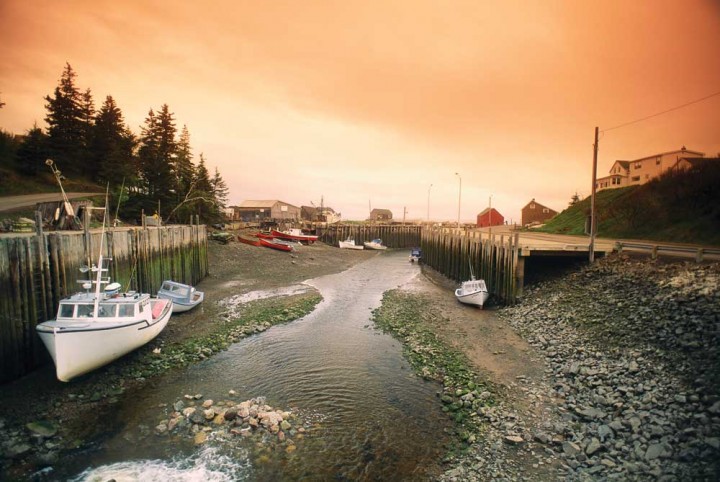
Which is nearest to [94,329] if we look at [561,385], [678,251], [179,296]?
[179,296]

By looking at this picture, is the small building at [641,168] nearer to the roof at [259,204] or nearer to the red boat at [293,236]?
the red boat at [293,236]

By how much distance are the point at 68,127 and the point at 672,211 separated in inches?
2669

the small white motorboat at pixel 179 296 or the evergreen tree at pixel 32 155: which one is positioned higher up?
the evergreen tree at pixel 32 155

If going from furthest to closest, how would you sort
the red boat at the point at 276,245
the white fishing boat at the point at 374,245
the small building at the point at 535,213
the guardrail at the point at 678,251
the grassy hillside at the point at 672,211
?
1. the small building at the point at 535,213
2. the white fishing boat at the point at 374,245
3. the red boat at the point at 276,245
4. the grassy hillside at the point at 672,211
5. the guardrail at the point at 678,251

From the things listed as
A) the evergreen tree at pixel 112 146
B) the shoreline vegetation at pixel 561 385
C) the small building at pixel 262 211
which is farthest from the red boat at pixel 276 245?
the small building at pixel 262 211

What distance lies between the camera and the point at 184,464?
8.19 metres

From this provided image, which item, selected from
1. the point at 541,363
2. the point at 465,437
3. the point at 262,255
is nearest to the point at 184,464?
the point at 465,437

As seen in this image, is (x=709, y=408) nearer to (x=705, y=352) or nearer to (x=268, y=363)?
(x=705, y=352)

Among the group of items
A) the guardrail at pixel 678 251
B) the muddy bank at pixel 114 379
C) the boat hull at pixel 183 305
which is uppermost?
the guardrail at pixel 678 251

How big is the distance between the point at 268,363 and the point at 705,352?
15.1 metres

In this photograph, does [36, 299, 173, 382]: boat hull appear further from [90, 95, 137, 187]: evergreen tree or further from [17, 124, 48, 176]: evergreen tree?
[17, 124, 48, 176]: evergreen tree

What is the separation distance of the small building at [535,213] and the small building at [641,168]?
36.9 feet

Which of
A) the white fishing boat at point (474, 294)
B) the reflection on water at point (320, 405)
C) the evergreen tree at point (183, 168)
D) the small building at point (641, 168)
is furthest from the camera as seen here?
the small building at point (641, 168)

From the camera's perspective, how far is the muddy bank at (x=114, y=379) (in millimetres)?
8539
